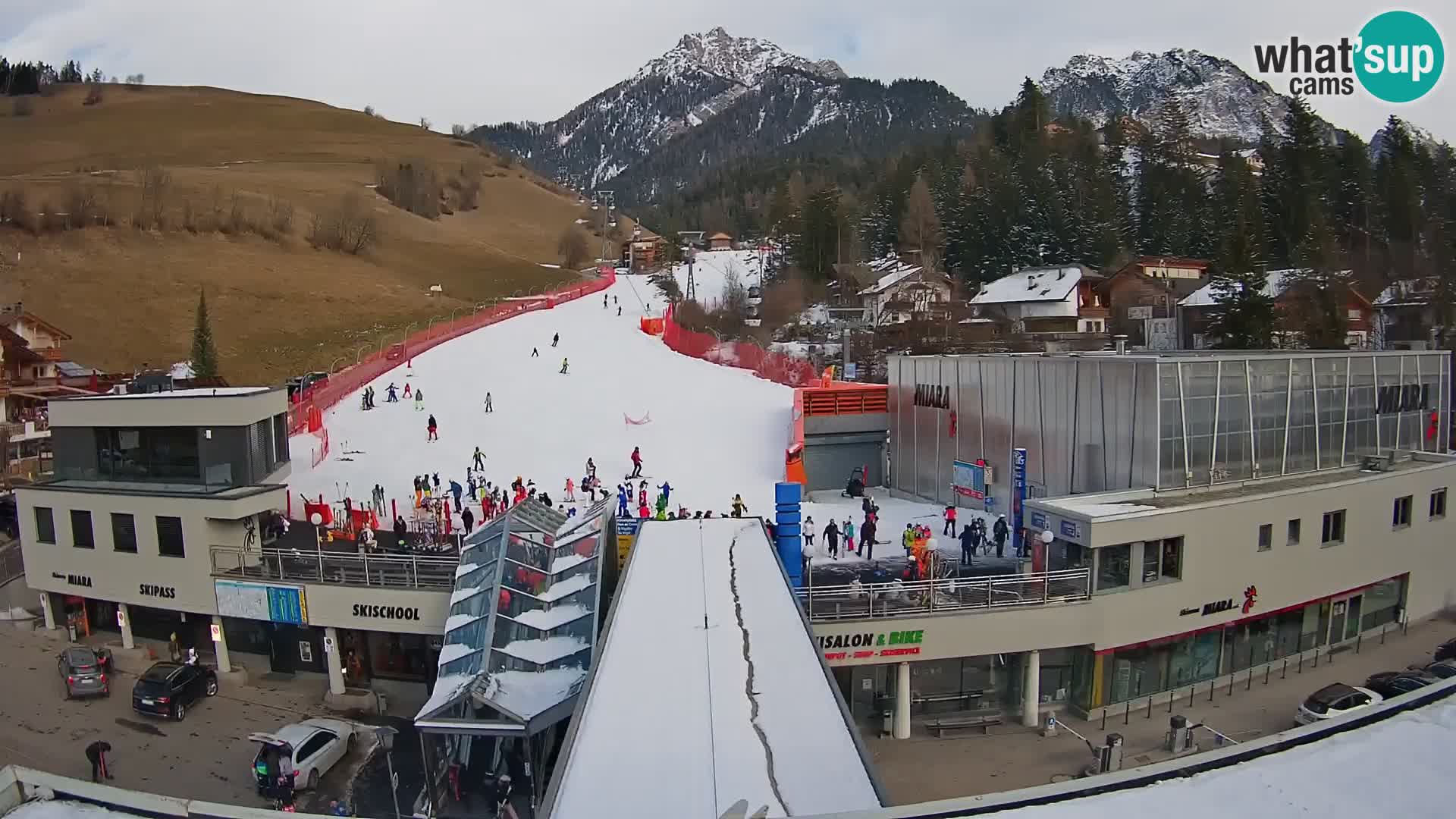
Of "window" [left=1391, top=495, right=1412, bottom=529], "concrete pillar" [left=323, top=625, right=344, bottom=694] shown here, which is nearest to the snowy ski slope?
"concrete pillar" [left=323, top=625, right=344, bottom=694]

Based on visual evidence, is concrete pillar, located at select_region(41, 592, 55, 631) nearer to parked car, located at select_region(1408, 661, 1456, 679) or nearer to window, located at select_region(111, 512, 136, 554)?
window, located at select_region(111, 512, 136, 554)

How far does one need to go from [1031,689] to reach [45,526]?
2311cm

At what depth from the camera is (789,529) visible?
17.3 meters

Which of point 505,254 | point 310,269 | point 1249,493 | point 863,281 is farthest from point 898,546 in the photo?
point 505,254

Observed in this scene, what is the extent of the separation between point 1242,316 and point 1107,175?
28590 mm

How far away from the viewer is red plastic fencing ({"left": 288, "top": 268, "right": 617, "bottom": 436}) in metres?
34.1

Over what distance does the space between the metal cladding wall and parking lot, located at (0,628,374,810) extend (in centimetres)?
1625

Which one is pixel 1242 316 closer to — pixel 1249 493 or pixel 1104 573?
pixel 1249 493

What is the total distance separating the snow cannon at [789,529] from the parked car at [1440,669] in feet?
41.6

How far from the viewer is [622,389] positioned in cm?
3941

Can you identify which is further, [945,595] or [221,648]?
[221,648]

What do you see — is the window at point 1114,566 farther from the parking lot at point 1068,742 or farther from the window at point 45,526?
the window at point 45,526

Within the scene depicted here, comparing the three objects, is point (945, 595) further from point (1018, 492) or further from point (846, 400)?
point (846, 400)

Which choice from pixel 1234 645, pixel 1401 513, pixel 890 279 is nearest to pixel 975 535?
pixel 1234 645
